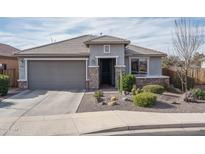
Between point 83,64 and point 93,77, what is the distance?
135cm

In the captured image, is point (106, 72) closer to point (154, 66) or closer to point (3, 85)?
point (154, 66)

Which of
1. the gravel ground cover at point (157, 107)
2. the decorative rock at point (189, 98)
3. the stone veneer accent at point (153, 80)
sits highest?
the stone veneer accent at point (153, 80)

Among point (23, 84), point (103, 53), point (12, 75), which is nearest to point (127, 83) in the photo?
point (103, 53)

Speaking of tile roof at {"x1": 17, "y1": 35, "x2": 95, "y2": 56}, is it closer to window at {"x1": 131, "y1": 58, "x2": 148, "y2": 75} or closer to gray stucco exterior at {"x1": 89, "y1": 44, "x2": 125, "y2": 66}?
gray stucco exterior at {"x1": 89, "y1": 44, "x2": 125, "y2": 66}

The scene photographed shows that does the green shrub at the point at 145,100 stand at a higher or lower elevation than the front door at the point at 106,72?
lower

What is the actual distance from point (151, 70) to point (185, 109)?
956 cm

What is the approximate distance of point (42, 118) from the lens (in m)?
10.6

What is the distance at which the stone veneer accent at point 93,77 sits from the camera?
20125 millimetres

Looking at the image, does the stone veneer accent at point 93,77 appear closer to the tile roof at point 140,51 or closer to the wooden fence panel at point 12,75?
the tile roof at point 140,51

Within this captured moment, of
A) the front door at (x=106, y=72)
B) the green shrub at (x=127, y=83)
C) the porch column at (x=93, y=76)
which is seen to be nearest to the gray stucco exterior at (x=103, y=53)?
the porch column at (x=93, y=76)

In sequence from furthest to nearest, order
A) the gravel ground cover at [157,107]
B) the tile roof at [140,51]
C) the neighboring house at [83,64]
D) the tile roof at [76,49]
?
the tile roof at [140,51], the neighboring house at [83,64], the tile roof at [76,49], the gravel ground cover at [157,107]

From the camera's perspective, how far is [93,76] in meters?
20.1
